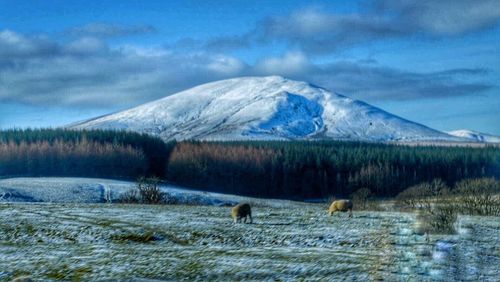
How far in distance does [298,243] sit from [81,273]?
47.3 feet

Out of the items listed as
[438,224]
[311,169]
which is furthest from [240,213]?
[311,169]

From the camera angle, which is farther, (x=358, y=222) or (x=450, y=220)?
(x=358, y=222)

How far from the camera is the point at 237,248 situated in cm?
3494

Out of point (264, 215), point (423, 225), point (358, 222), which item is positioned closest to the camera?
point (423, 225)

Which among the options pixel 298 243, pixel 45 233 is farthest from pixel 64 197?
pixel 298 243

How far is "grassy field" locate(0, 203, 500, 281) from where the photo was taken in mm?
26406

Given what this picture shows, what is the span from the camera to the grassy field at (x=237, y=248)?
26.4 m

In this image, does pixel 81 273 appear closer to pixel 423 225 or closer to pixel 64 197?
pixel 423 225

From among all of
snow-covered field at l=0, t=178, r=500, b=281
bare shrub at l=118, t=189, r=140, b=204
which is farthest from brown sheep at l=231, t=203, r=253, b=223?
bare shrub at l=118, t=189, r=140, b=204

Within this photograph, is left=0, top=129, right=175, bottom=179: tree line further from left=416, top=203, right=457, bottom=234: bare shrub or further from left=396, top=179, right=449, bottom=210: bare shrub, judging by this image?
left=416, top=203, right=457, bottom=234: bare shrub

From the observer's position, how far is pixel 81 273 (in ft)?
86.9

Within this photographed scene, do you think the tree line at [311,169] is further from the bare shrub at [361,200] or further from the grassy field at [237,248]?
the grassy field at [237,248]

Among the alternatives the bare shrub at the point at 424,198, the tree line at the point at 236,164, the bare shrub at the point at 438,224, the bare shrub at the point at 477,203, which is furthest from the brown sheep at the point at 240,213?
the tree line at the point at 236,164

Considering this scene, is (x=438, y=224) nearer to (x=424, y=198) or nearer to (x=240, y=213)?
(x=240, y=213)
